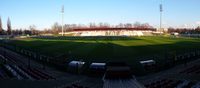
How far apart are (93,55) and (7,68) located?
12560 millimetres

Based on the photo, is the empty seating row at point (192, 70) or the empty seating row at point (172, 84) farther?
the empty seating row at point (192, 70)

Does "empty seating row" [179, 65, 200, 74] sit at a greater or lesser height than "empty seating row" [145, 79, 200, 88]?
greater

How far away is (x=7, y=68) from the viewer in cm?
4428

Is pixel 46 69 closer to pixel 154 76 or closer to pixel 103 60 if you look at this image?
pixel 103 60

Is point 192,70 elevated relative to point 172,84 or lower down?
elevated

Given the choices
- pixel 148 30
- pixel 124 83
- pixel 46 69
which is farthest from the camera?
pixel 148 30

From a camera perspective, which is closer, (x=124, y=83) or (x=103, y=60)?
(x=124, y=83)

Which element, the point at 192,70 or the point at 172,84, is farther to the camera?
the point at 192,70

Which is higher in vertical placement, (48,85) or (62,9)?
(62,9)

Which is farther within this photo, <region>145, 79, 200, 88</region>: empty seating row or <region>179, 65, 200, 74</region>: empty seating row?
<region>179, 65, 200, 74</region>: empty seating row

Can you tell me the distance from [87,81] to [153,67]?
9861 millimetres

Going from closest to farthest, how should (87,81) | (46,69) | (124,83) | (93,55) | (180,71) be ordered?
(124,83), (87,81), (180,71), (46,69), (93,55)

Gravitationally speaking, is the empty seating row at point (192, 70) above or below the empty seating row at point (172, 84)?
above

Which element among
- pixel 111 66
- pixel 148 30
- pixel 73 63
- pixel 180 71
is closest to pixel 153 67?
pixel 180 71
